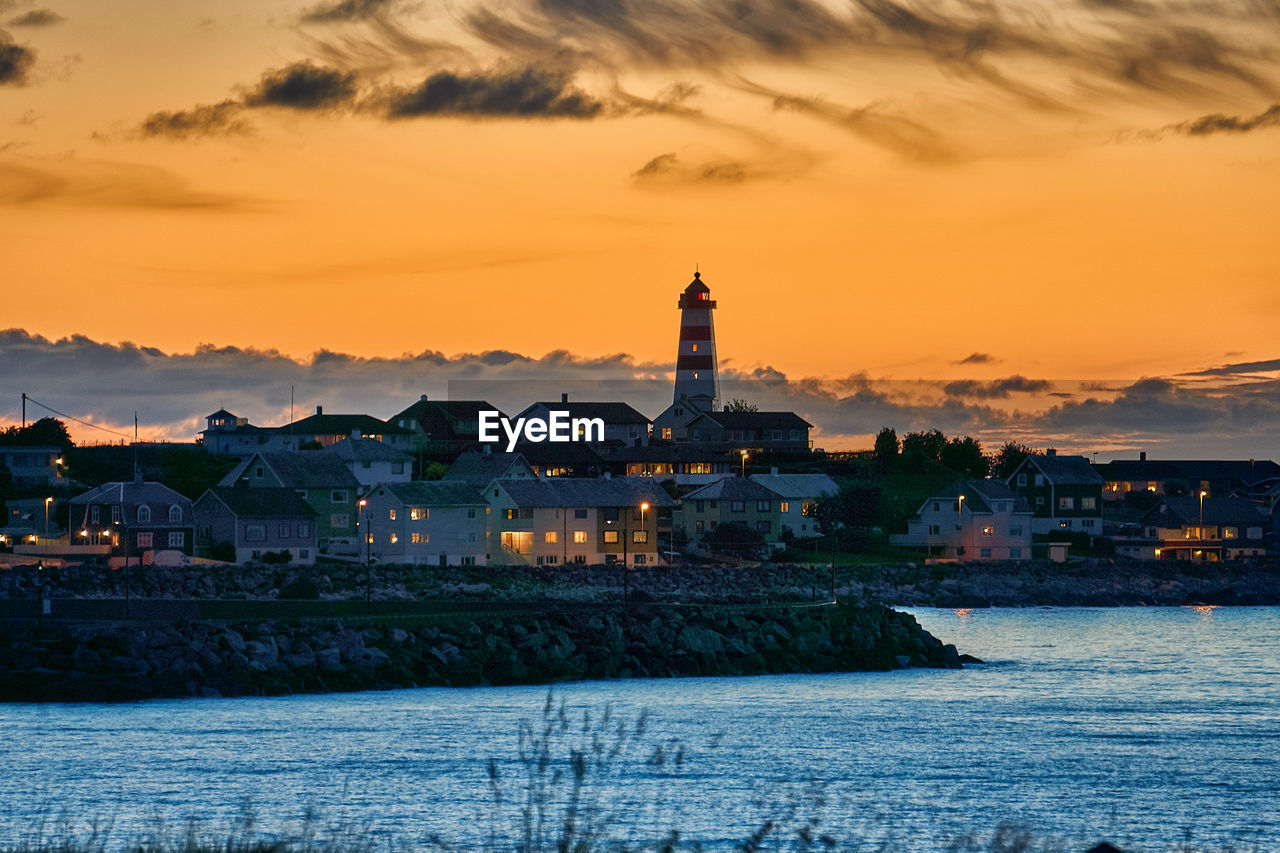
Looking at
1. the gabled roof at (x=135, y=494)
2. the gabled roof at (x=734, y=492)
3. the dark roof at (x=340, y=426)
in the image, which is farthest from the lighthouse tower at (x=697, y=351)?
the gabled roof at (x=135, y=494)

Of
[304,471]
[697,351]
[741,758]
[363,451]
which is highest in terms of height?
[697,351]

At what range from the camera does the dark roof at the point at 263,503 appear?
70.8 m

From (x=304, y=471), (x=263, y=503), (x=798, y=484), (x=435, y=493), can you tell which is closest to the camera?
(x=263, y=503)

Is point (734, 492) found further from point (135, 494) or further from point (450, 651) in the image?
point (450, 651)

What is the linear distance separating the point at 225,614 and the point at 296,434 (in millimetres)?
68700

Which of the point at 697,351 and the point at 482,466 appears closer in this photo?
the point at 482,466

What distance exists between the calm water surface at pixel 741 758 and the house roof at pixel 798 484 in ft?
135

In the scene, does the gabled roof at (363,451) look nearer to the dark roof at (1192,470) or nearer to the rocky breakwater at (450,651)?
the rocky breakwater at (450,651)

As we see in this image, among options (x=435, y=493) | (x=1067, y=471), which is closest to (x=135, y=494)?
(x=435, y=493)

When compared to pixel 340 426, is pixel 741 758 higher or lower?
lower

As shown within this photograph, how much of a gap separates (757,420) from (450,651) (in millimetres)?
71587

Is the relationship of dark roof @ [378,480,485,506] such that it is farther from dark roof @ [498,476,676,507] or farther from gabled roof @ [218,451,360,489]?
gabled roof @ [218,451,360,489]

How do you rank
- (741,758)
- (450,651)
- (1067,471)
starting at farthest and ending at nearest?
(1067,471) < (450,651) < (741,758)

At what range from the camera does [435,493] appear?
75125 mm
